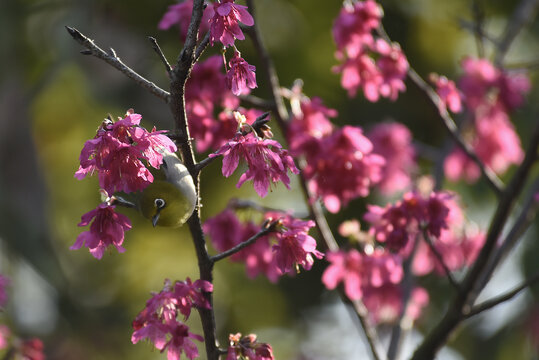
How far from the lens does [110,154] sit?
148 centimetres

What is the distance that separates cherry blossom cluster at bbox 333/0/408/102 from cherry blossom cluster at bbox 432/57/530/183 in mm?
505

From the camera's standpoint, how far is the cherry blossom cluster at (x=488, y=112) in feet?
11.5

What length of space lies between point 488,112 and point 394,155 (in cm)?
56

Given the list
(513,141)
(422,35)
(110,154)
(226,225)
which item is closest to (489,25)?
(422,35)

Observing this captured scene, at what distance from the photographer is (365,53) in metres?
2.86

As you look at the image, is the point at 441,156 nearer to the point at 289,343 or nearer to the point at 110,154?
the point at 110,154

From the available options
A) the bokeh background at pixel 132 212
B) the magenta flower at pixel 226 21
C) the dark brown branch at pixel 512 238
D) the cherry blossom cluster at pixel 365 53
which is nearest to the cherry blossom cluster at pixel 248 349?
the magenta flower at pixel 226 21

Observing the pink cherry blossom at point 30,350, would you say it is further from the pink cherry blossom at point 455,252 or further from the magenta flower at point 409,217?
the pink cherry blossom at point 455,252

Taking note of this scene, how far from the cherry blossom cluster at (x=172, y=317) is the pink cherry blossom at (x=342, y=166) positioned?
3.32ft

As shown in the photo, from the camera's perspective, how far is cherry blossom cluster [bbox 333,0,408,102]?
9.06 feet

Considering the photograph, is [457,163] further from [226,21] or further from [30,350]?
[226,21]

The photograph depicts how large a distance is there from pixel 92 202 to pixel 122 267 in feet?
3.36

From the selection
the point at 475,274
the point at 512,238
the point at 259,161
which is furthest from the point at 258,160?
the point at 512,238

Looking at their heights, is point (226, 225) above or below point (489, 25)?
above
